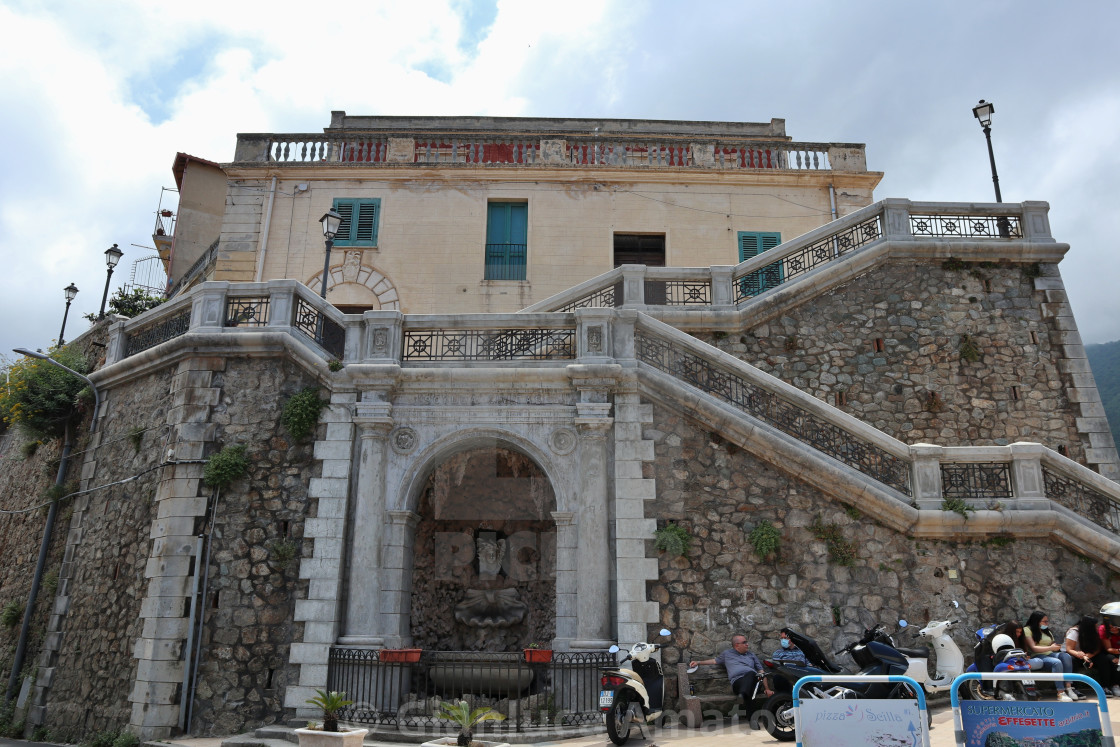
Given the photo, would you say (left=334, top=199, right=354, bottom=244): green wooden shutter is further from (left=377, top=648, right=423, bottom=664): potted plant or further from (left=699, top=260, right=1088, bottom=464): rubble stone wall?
(left=377, top=648, right=423, bottom=664): potted plant

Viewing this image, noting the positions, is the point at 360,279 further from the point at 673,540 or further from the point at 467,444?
the point at 673,540

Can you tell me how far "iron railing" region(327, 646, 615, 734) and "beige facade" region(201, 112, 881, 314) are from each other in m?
8.87

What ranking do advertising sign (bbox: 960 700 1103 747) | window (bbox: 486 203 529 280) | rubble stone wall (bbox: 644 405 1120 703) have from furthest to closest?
window (bbox: 486 203 529 280)
rubble stone wall (bbox: 644 405 1120 703)
advertising sign (bbox: 960 700 1103 747)

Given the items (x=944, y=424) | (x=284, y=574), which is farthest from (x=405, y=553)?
(x=944, y=424)

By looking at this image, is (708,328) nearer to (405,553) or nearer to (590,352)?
(590,352)

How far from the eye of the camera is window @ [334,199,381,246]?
18.2m

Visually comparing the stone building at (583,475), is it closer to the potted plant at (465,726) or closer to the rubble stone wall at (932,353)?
the rubble stone wall at (932,353)

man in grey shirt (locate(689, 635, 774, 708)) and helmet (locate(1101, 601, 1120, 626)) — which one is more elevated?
helmet (locate(1101, 601, 1120, 626))

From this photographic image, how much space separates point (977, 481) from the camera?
423 inches

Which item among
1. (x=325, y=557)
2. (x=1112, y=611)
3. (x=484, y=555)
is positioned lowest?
(x=1112, y=611)

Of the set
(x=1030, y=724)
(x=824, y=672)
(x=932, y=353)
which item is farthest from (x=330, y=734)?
(x=932, y=353)

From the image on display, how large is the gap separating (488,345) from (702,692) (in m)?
5.51

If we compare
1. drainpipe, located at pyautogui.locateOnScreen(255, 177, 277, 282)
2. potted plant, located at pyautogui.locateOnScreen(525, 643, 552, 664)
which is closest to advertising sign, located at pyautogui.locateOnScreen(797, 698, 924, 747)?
potted plant, located at pyautogui.locateOnScreen(525, 643, 552, 664)

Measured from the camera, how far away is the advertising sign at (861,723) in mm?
5367
